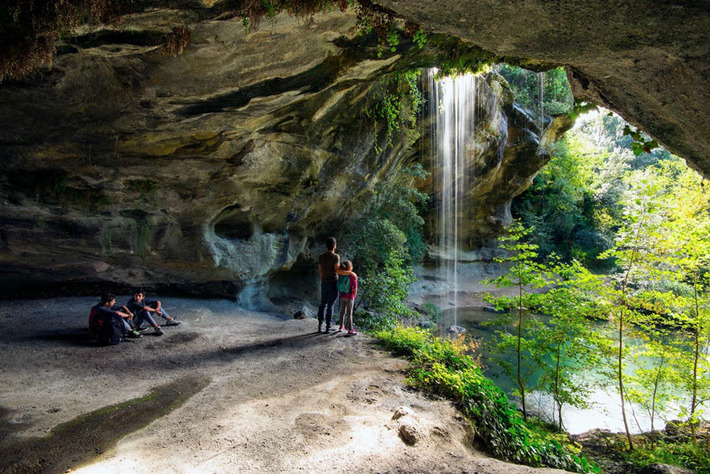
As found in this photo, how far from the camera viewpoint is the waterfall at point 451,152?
13.6m

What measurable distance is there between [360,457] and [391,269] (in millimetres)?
8290

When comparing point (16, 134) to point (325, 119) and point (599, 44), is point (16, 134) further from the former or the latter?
point (599, 44)

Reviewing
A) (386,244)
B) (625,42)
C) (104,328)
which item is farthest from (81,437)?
(386,244)

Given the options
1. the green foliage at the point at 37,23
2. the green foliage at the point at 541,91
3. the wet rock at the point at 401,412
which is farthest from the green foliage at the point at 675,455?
the green foliage at the point at 541,91

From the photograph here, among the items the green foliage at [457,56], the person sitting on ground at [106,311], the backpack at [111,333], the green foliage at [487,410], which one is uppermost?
the green foliage at [457,56]

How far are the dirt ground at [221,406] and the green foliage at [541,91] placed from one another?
17064 millimetres

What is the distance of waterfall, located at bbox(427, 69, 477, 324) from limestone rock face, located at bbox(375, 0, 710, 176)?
940 cm

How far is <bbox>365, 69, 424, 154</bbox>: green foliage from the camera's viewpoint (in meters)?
9.39

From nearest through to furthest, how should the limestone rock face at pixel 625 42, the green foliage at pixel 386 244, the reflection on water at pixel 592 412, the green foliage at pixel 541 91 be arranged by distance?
the limestone rock face at pixel 625 42 < the reflection on water at pixel 592 412 < the green foliage at pixel 386 244 < the green foliage at pixel 541 91

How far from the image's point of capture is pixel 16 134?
20.0 feet

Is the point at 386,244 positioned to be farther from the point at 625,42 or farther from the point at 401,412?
the point at 625,42

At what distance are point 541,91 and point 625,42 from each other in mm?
19164

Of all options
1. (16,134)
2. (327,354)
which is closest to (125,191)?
(16,134)

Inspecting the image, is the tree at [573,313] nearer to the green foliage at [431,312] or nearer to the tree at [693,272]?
the tree at [693,272]
